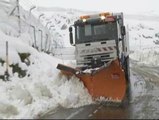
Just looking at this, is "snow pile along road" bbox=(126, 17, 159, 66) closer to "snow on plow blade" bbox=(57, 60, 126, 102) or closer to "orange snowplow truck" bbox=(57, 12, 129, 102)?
"orange snowplow truck" bbox=(57, 12, 129, 102)

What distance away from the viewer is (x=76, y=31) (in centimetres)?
1814

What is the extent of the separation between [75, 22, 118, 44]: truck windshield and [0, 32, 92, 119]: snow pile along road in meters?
1.80

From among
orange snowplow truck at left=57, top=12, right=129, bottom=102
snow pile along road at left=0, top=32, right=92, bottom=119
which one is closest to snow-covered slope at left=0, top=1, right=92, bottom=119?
snow pile along road at left=0, top=32, right=92, bottom=119

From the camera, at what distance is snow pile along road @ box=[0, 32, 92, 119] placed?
13.2 metres

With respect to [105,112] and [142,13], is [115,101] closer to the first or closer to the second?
[105,112]

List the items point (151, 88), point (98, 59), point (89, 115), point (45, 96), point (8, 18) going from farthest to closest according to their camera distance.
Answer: point (8, 18) → point (151, 88) → point (98, 59) → point (45, 96) → point (89, 115)

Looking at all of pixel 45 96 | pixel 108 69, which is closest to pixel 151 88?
pixel 108 69

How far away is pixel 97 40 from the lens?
1773cm

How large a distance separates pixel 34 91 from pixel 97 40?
3.91 meters

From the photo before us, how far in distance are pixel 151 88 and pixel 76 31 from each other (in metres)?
4.68

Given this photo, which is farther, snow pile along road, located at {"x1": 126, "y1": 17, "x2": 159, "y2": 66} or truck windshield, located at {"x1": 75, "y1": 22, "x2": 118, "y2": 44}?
snow pile along road, located at {"x1": 126, "y1": 17, "x2": 159, "y2": 66}

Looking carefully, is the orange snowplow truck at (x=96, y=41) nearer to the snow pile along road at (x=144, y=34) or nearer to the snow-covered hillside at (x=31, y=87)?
the snow-covered hillside at (x=31, y=87)

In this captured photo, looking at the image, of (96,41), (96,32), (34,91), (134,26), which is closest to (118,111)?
(34,91)

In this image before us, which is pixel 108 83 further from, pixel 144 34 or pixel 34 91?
pixel 144 34
